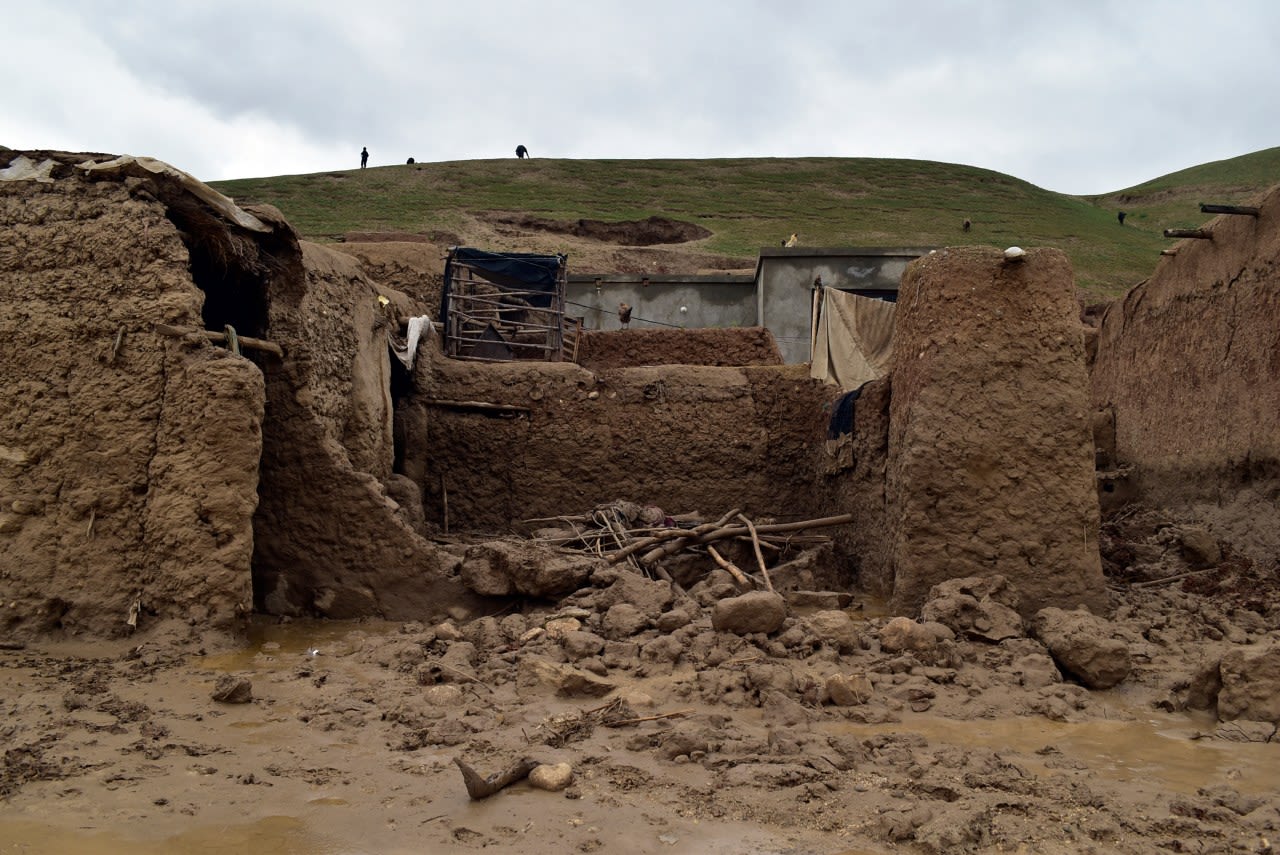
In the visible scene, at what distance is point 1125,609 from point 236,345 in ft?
16.7

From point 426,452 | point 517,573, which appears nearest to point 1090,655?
point 517,573

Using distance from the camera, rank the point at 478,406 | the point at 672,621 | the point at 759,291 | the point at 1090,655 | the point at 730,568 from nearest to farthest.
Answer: the point at 1090,655, the point at 672,621, the point at 730,568, the point at 478,406, the point at 759,291

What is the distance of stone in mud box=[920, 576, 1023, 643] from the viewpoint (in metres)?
5.52

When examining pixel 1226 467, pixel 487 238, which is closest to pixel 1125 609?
pixel 1226 467

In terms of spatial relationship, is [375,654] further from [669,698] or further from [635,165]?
[635,165]

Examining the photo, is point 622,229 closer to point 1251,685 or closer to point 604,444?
point 604,444

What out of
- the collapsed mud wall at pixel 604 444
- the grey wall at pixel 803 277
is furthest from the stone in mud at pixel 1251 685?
the grey wall at pixel 803 277

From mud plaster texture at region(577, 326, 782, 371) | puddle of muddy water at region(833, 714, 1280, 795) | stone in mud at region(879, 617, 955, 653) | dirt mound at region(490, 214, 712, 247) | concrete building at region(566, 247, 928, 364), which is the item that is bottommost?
puddle of muddy water at region(833, 714, 1280, 795)

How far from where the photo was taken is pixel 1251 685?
169 inches

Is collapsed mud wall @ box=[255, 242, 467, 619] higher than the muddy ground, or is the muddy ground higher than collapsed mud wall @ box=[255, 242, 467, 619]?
collapsed mud wall @ box=[255, 242, 467, 619]

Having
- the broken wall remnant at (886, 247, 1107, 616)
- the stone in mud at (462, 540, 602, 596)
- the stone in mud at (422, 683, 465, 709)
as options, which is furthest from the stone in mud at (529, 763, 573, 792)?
the broken wall remnant at (886, 247, 1107, 616)

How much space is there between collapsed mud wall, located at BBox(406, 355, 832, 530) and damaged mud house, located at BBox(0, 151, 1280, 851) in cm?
30

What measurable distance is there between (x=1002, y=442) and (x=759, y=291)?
12.6 metres

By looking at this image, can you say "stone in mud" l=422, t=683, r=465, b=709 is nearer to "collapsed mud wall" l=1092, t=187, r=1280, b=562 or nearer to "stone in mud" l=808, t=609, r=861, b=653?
"stone in mud" l=808, t=609, r=861, b=653
